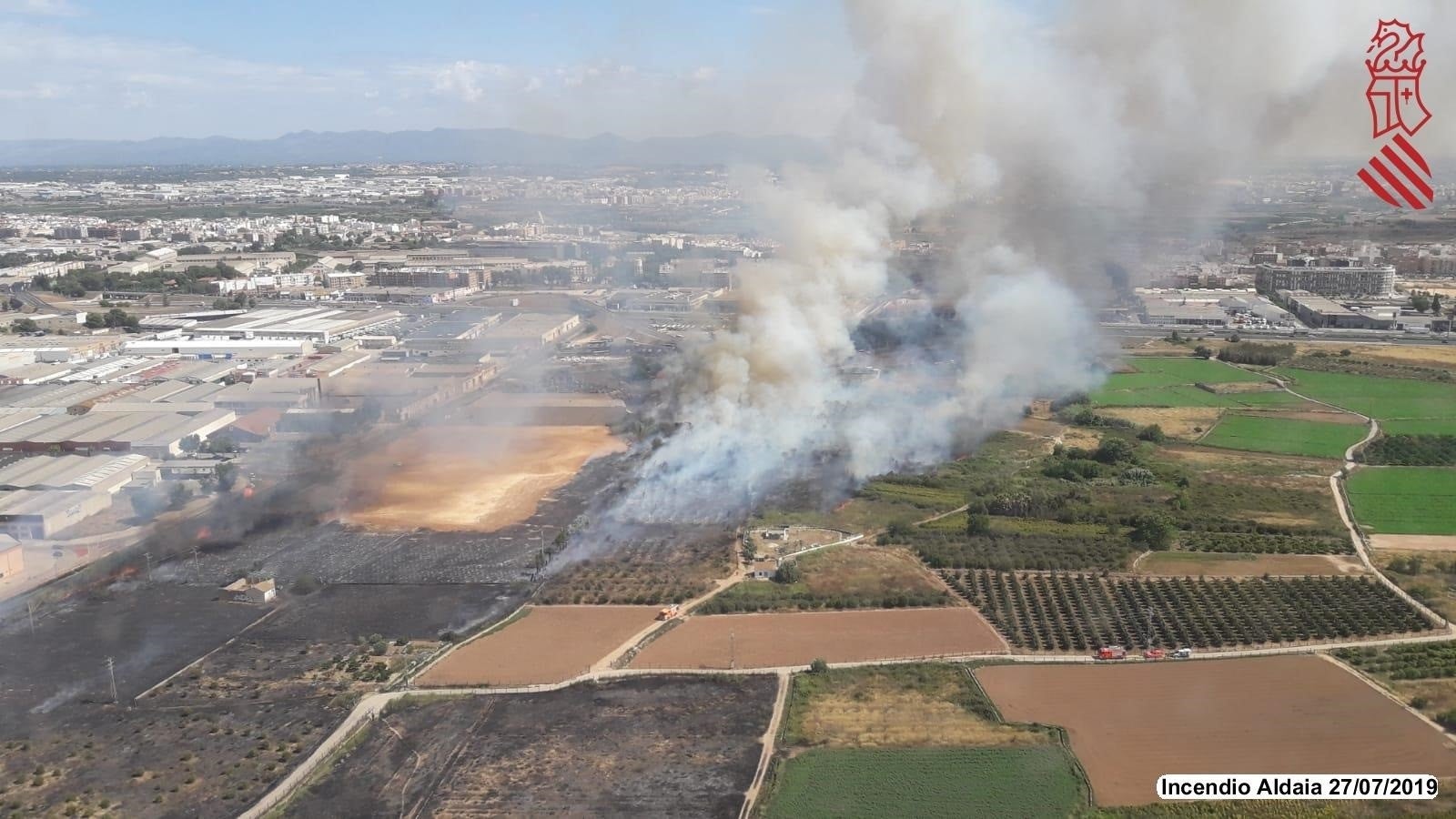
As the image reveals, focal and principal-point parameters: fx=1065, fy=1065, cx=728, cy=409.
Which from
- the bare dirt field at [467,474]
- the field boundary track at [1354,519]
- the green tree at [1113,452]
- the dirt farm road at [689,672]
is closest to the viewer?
the dirt farm road at [689,672]

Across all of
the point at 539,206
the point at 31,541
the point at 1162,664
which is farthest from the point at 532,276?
the point at 1162,664

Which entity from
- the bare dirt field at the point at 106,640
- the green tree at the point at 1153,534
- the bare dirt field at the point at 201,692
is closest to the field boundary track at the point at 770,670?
the bare dirt field at the point at 201,692

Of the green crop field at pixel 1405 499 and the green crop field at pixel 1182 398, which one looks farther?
the green crop field at pixel 1182 398

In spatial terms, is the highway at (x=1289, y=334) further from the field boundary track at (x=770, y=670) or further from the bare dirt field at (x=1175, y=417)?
the field boundary track at (x=770, y=670)

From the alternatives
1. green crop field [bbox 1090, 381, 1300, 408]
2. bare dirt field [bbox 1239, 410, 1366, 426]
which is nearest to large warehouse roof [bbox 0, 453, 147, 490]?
green crop field [bbox 1090, 381, 1300, 408]

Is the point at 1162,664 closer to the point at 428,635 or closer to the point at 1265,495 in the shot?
the point at 1265,495

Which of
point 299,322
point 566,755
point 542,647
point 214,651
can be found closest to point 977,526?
point 542,647

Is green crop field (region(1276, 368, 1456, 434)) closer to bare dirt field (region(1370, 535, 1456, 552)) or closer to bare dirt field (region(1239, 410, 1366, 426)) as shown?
bare dirt field (region(1239, 410, 1366, 426))
